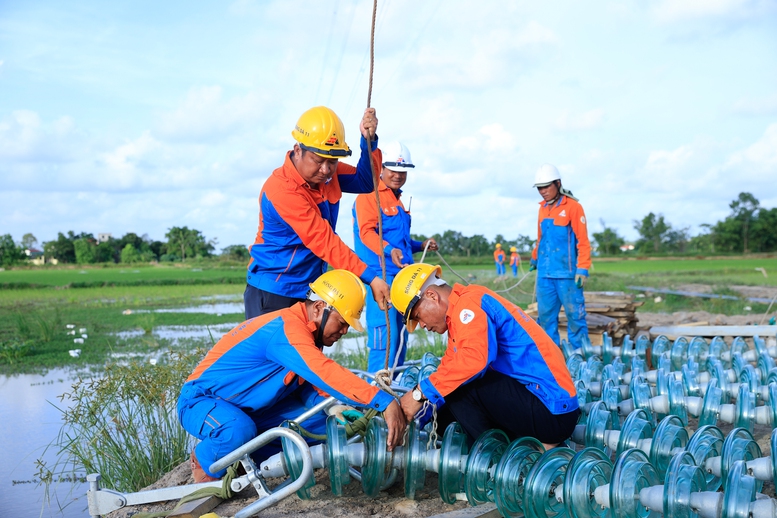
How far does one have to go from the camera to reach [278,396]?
4.19 meters

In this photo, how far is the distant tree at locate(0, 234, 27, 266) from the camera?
→ 143ft

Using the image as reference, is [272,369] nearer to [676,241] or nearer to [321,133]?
[321,133]

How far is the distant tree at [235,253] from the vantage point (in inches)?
2026

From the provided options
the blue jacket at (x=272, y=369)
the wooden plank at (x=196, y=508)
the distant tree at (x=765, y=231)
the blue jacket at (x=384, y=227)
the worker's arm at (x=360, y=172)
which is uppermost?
the distant tree at (x=765, y=231)

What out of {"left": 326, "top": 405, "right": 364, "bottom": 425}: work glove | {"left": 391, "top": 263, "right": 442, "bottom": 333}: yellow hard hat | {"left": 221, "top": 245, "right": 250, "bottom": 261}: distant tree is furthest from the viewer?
{"left": 221, "top": 245, "right": 250, "bottom": 261}: distant tree

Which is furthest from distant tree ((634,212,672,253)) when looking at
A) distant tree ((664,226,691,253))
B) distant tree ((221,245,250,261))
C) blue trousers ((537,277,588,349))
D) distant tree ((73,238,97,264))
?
blue trousers ((537,277,588,349))

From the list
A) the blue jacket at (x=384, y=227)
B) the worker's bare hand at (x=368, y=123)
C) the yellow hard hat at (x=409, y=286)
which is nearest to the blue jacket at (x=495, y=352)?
the yellow hard hat at (x=409, y=286)

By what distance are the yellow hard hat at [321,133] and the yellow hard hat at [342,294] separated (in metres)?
1.07

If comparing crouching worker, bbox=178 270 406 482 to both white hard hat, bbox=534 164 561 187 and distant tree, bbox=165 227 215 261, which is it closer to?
white hard hat, bbox=534 164 561 187

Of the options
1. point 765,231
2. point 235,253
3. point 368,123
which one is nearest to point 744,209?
point 765,231

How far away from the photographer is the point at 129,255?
54906 millimetres

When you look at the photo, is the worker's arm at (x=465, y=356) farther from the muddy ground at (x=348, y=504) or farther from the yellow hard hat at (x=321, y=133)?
the yellow hard hat at (x=321, y=133)

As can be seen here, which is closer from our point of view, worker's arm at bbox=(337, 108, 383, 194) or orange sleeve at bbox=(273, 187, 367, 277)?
orange sleeve at bbox=(273, 187, 367, 277)

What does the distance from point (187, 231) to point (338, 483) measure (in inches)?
2208
